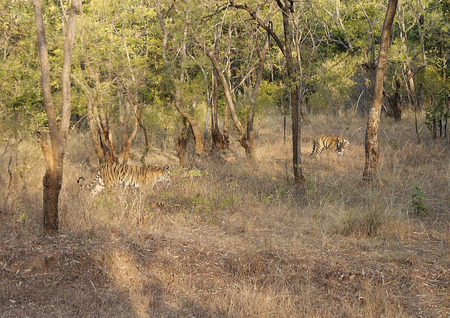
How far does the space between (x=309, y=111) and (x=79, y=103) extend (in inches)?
684

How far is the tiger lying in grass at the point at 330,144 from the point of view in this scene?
15.6 metres

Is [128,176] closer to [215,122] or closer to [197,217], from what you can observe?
[197,217]

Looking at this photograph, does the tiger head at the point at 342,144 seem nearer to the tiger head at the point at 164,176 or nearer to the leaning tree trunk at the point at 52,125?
the tiger head at the point at 164,176

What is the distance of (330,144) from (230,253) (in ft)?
33.6

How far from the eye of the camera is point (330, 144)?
1602 centimetres

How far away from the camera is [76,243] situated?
6.28 meters

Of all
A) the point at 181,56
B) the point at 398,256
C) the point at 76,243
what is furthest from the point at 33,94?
the point at 398,256

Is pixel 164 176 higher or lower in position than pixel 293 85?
lower

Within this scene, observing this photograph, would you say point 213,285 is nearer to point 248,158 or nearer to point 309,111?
point 248,158

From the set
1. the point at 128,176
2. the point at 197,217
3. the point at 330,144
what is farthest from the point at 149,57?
the point at 197,217

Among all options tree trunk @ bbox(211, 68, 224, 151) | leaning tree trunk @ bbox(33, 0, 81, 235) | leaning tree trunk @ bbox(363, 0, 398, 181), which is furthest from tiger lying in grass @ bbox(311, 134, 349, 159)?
leaning tree trunk @ bbox(33, 0, 81, 235)

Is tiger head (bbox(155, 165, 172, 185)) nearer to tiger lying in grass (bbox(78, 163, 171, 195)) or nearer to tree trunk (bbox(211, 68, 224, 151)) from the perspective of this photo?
tiger lying in grass (bbox(78, 163, 171, 195))

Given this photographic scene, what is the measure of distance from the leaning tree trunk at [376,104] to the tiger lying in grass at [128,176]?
14.4 ft

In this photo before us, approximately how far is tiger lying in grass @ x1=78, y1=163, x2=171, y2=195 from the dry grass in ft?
2.01
